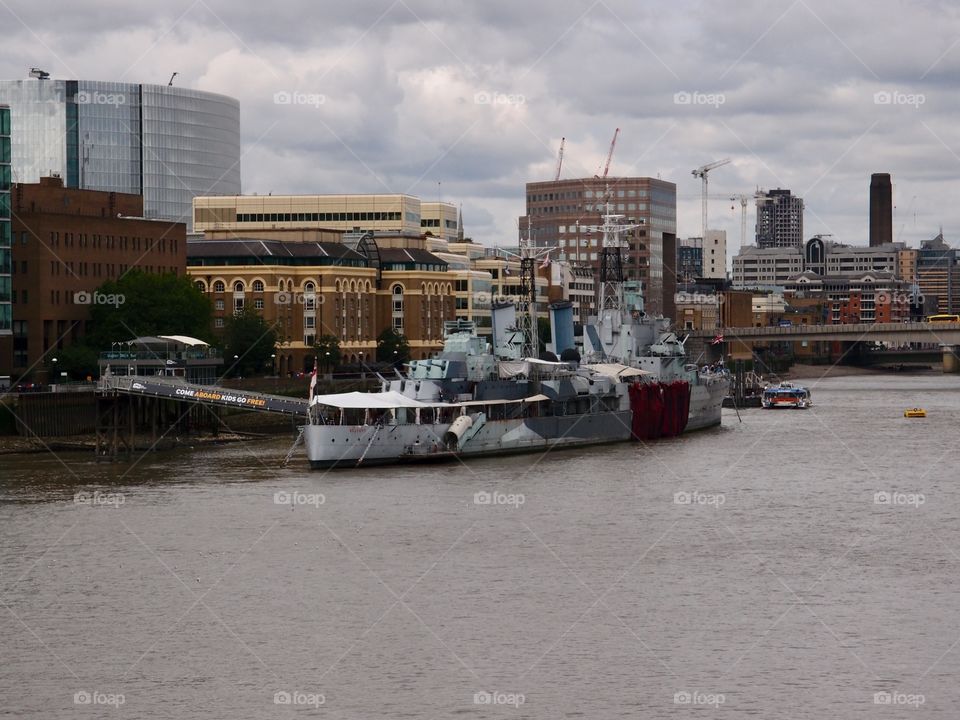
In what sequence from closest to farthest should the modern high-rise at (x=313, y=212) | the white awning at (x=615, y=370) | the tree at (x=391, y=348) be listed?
the white awning at (x=615, y=370), the tree at (x=391, y=348), the modern high-rise at (x=313, y=212)

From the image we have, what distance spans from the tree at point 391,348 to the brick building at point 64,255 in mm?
19945

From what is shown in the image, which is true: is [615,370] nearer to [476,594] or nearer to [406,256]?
[476,594]

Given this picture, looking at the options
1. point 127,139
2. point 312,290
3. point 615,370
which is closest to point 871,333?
point 312,290

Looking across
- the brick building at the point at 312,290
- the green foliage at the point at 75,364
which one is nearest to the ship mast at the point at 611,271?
the green foliage at the point at 75,364

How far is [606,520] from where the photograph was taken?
172 ft

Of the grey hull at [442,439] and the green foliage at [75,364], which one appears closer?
the grey hull at [442,439]

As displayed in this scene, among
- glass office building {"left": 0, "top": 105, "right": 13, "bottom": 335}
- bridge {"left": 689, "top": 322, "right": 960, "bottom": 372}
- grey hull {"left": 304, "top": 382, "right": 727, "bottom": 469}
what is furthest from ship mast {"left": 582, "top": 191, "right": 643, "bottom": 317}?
bridge {"left": 689, "top": 322, "right": 960, "bottom": 372}

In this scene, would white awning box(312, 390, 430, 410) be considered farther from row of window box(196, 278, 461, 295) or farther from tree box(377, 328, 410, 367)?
tree box(377, 328, 410, 367)

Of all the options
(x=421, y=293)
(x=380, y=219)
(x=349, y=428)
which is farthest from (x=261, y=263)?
(x=349, y=428)

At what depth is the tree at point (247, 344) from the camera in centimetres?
10550

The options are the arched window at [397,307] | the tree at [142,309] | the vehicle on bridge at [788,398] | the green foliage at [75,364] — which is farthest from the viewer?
the arched window at [397,307]

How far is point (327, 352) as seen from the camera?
386ft

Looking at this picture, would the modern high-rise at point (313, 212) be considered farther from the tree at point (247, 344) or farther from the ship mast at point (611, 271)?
the ship mast at point (611, 271)

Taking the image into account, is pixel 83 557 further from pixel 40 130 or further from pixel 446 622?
pixel 40 130
